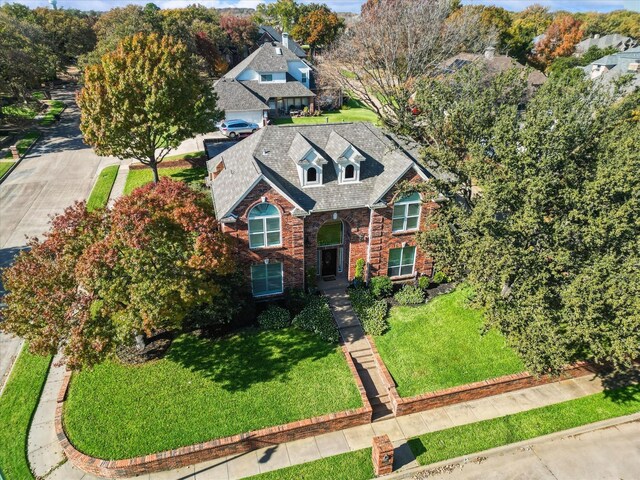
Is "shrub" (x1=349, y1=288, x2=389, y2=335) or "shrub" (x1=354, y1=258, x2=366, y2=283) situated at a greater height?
"shrub" (x1=354, y1=258, x2=366, y2=283)

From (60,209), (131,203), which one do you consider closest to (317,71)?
(60,209)

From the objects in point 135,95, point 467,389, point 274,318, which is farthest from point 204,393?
point 135,95

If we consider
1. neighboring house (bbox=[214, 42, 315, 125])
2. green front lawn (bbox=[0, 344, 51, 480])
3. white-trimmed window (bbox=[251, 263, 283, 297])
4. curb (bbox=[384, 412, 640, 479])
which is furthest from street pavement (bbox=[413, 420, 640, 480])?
neighboring house (bbox=[214, 42, 315, 125])

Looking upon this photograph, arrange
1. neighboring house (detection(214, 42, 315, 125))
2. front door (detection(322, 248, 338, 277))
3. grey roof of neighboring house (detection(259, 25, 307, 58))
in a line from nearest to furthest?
1. front door (detection(322, 248, 338, 277))
2. neighboring house (detection(214, 42, 315, 125))
3. grey roof of neighboring house (detection(259, 25, 307, 58))

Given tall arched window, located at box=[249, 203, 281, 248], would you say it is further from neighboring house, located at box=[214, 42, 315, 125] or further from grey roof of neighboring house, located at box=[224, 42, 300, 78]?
grey roof of neighboring house, located at box=[224, 42, 300, 78]

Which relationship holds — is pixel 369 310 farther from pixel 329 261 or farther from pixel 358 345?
pixel 329 261

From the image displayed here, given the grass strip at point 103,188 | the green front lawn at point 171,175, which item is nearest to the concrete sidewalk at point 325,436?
the grass strip at point 103,188
